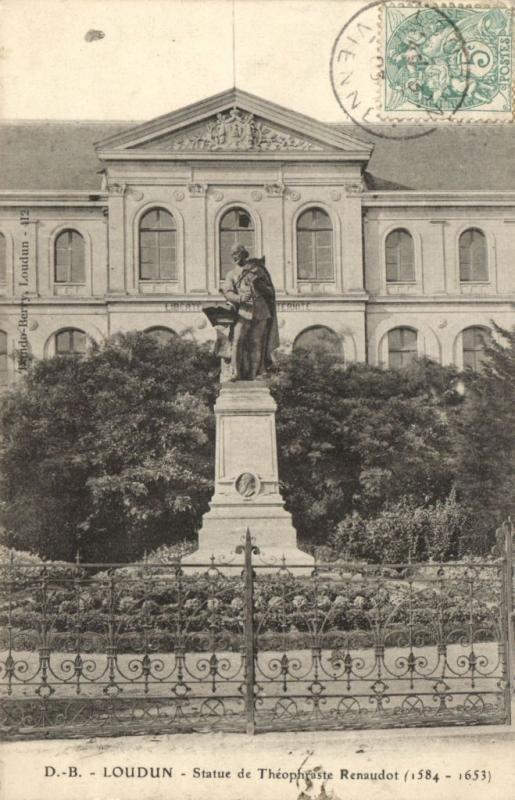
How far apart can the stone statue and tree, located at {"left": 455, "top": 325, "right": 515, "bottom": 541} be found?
8235mm

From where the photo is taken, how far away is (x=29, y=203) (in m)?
32.8

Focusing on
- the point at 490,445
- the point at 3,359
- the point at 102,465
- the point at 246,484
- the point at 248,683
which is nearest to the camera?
the point at 248,683

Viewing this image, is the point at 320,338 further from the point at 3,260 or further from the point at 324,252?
the point at 3,260

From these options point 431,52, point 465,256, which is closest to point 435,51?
point 431,52

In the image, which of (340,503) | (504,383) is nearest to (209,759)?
(504,383)

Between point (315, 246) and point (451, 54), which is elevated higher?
point (315, 246)

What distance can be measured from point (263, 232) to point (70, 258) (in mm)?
6194

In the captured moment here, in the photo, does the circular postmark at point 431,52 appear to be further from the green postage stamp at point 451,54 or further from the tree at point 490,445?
the tree at point 490,445

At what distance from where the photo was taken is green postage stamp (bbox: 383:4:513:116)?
14109 millimetres

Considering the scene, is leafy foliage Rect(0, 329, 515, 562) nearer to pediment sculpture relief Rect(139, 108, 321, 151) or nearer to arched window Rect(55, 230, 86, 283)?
arched window Rect(55, 230, 86, 283)

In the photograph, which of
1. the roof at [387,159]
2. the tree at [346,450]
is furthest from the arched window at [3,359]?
the tree at [346,450]

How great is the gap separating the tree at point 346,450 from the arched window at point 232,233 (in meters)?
7.61

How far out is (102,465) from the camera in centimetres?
2327

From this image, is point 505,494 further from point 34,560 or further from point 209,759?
point 209,759
